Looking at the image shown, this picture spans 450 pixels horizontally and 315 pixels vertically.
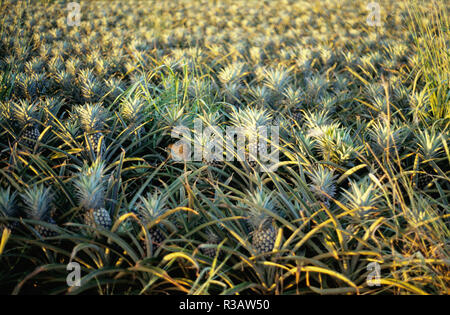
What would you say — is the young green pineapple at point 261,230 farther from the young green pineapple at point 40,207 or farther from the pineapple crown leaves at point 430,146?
the pineapple crown leaves at point 430,146

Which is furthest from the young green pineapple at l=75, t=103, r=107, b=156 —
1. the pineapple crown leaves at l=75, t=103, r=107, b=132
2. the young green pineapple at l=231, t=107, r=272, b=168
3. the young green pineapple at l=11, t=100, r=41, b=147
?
the young green pineapple at l=231, t=107, r=272, b=168

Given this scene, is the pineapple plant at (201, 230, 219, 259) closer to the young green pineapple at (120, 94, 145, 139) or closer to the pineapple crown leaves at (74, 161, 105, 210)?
the pineapple crown leaves at (74, 161, 105, 210)

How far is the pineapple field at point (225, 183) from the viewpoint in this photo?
2.72ft

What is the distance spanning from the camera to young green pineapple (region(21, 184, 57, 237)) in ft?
2.79

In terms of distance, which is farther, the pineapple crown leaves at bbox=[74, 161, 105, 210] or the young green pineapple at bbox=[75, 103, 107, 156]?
the young green pineapple at bbox=[75, 103, 107, 156]

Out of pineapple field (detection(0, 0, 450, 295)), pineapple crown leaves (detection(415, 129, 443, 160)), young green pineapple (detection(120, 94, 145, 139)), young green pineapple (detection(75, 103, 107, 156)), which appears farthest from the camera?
young green pineapple (detection(120, 94, 145, 139))

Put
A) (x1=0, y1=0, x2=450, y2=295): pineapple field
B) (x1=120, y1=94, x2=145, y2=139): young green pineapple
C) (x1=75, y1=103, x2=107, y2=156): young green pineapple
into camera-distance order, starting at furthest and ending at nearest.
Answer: (x1=120, y1=94, x2=145, y2=139): young green pineapple < (x1=75, y1=103, x2=107, y2=156): young green pineapple < (x1=0, y1=0, x2=450, y2=295): pineapple field

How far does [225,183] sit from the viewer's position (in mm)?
1107

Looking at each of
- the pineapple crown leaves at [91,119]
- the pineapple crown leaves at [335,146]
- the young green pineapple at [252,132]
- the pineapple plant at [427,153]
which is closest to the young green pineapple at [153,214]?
the young green pineapple at [252,132]

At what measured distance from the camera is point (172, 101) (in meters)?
1.51

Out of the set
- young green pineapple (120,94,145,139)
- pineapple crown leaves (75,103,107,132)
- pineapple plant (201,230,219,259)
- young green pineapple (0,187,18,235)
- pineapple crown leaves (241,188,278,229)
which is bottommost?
pineapple plant (201,230,219,259)

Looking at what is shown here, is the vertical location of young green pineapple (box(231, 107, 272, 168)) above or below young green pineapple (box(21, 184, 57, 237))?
above

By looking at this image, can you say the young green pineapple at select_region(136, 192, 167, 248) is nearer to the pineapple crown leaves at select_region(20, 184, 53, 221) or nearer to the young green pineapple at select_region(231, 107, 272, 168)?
the pineapple crown leaves at select_region(20, 184, 53, 221)

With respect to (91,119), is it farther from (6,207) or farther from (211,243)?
(211,243)
